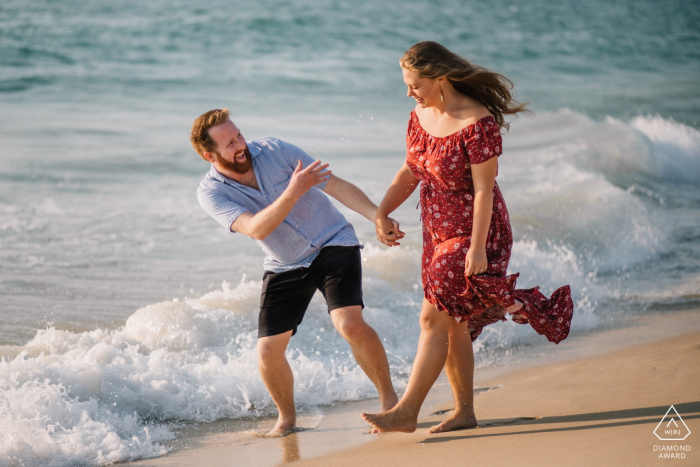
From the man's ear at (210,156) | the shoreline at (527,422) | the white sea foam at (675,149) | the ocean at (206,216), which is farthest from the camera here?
the white sea foam at (675,149)

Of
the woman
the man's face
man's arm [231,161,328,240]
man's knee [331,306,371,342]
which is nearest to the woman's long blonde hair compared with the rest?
the woman

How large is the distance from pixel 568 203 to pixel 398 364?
4.98 metres

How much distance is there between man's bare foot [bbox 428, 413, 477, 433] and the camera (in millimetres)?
3754

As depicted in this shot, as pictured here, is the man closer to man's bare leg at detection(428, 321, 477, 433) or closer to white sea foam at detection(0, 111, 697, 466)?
man's bare leg at detection(428, 321, 477, 433)

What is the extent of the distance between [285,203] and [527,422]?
1685mm

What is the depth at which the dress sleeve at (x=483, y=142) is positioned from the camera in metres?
3.33

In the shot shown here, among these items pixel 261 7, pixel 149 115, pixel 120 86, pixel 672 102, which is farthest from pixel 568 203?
pixel 261 7

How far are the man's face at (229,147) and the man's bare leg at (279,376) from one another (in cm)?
98

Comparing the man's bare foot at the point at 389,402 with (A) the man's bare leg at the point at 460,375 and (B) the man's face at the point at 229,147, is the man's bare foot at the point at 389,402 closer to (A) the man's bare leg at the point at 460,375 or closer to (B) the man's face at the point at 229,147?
(A) the man's bare leg at the point at 460,375

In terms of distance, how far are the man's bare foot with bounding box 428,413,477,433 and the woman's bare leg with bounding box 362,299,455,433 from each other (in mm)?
248

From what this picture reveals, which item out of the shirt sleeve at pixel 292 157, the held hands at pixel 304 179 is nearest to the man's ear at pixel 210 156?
the shirt sleeve at pixel 292 157

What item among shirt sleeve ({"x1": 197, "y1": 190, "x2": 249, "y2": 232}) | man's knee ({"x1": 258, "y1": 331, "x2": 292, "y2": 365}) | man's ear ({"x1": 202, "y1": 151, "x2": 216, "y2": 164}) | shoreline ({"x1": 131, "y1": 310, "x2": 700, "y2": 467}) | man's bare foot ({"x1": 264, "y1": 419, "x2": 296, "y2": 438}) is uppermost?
man's ear ({"x1": 202, "y1": 151, "x2": 216, "y2": 164})

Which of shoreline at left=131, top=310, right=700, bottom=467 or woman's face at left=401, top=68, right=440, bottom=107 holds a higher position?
woman's face at left=401, top=68, right=440, bottom=107

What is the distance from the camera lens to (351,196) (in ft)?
13.4
